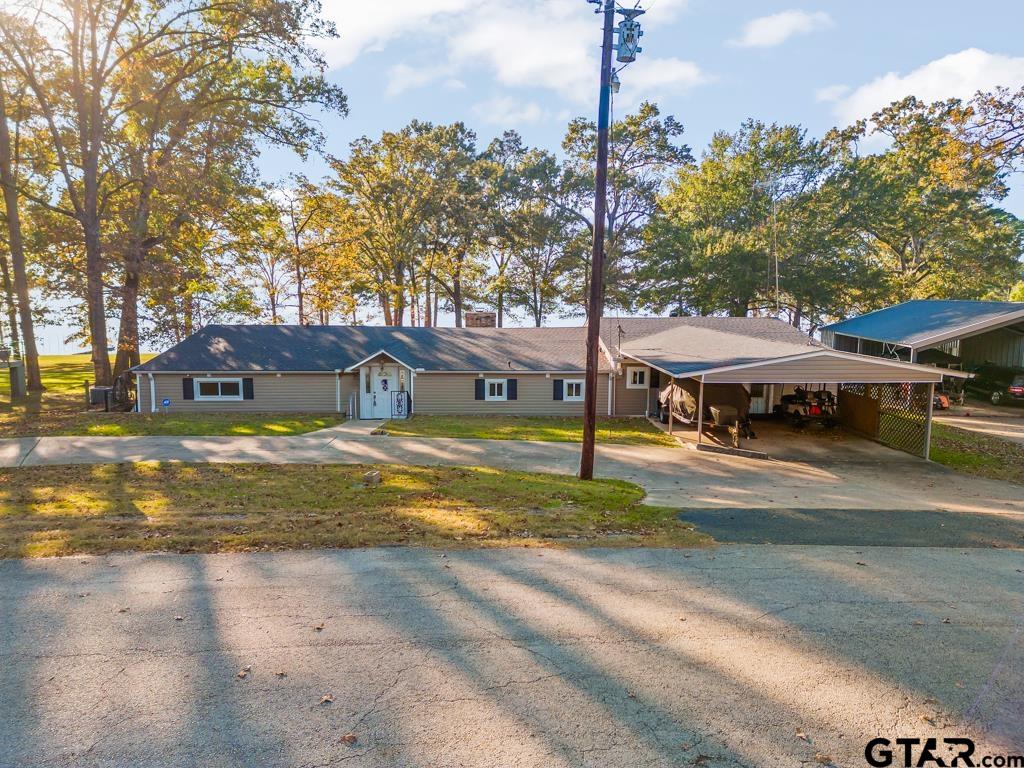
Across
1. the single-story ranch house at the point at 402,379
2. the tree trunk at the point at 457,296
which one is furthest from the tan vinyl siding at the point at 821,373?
the tree trunk at the point at 457,296

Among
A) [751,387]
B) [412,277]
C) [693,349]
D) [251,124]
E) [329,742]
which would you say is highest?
[251,124]

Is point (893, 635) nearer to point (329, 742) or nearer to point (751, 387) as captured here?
point (329, 742)

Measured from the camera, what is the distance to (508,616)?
570 cm

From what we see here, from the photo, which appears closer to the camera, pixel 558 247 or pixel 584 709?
pixel 584 709

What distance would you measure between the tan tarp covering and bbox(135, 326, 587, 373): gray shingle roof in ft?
17.2

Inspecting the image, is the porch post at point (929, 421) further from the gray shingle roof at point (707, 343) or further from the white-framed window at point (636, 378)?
the white-framed window at point (636, 378)

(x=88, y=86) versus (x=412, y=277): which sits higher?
(x=88, y=86)

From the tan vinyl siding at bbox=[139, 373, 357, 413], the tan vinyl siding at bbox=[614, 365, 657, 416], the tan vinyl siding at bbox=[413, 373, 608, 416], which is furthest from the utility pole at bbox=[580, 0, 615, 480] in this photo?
the tan vinyl siding at bbox=[139, 373, 357, 413]

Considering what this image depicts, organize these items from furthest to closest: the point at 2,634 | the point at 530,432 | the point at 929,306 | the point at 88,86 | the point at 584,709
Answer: the point at 929,306
the point at 88,86
the point at 530,432
the point at 2,634
the point at 584,709

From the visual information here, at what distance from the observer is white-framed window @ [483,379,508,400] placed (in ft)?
77.0

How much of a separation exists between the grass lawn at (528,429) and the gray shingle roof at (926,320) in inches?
516

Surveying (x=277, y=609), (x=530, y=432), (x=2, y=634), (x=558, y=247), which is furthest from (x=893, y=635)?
(x=558, y=247)

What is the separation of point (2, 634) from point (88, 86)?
80.1ft

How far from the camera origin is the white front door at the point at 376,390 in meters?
23.0
